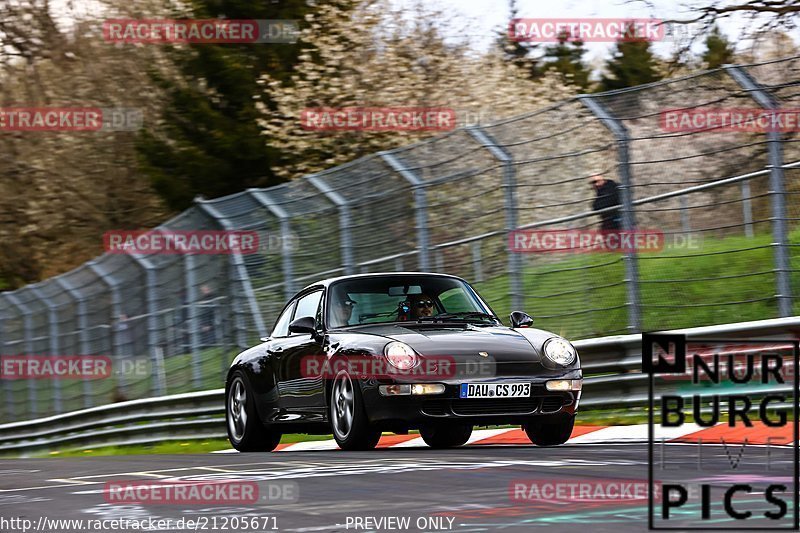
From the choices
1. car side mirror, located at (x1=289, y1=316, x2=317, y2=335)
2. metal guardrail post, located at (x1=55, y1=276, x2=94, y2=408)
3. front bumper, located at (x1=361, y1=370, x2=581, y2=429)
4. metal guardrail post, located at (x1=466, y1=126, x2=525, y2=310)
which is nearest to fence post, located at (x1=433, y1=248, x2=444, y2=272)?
metal guardrail post, located at (x1=466, y1=126, x2=525, y2=310)

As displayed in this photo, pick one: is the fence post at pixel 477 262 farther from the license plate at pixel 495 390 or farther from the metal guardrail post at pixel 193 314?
the metal guardrail post at pixel 193 314

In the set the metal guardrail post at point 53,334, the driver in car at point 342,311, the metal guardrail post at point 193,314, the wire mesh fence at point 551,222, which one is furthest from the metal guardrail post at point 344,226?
the metal guardrail post at point 53,334

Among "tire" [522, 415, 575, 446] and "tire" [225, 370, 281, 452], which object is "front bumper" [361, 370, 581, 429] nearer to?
"tire" [522, 415, 575, 446]

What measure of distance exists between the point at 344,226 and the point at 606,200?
3973 mm

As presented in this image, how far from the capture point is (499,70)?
33.8 meters

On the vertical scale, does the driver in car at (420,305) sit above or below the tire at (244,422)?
above

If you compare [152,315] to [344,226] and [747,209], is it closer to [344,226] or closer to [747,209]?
[344,226]

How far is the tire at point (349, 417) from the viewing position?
9961 mm

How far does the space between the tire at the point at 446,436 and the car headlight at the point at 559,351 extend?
1.43 m

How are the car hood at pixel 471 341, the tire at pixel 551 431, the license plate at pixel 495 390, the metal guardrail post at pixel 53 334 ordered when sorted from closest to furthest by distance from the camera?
the license plate at pixel 495 390 → the car hood at pixel 471 341 → the tire at pixel 551 431 → the metal guardrail post at pixel 53 334

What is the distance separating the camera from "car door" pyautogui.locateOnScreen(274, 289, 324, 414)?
10.8 meters

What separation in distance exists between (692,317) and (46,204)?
29.0m

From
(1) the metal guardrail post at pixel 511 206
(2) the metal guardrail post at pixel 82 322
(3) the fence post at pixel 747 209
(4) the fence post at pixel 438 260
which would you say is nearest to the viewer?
(3) the fence post at pixel 747 209

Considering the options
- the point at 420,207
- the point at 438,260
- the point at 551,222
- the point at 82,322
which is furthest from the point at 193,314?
the point at 551,222
